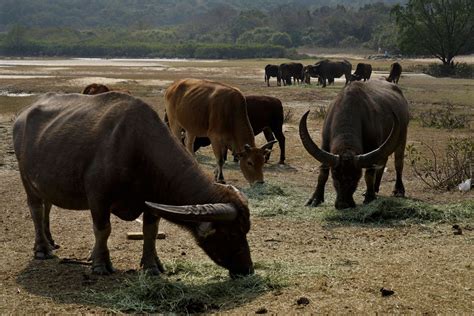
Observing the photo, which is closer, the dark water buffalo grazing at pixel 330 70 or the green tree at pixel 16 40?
the dark water buffalo grazing at pixel 330 70

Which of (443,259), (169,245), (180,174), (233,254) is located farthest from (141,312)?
(443,259)

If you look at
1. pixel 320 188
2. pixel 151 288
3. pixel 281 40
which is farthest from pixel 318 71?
pixel 281 40

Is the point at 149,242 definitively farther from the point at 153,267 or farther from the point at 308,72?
the point at 308,72

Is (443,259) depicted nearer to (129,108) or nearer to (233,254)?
(233,254)

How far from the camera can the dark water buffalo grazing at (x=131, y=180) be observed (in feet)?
24.1

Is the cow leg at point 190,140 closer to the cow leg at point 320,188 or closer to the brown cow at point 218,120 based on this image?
the brown cow at point 218,120

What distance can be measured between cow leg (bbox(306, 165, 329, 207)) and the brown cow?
2.17 m

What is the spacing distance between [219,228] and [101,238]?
1.62m

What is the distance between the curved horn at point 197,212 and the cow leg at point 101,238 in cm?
95

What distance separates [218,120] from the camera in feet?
52.7

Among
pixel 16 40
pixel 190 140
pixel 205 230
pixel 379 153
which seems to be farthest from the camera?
pixel 16 40

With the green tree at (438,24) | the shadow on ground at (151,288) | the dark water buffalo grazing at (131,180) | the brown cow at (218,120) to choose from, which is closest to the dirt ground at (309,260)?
the shadow on ground at (151,288)

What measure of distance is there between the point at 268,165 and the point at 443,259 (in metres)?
10.5

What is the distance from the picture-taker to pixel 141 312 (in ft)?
22.2
